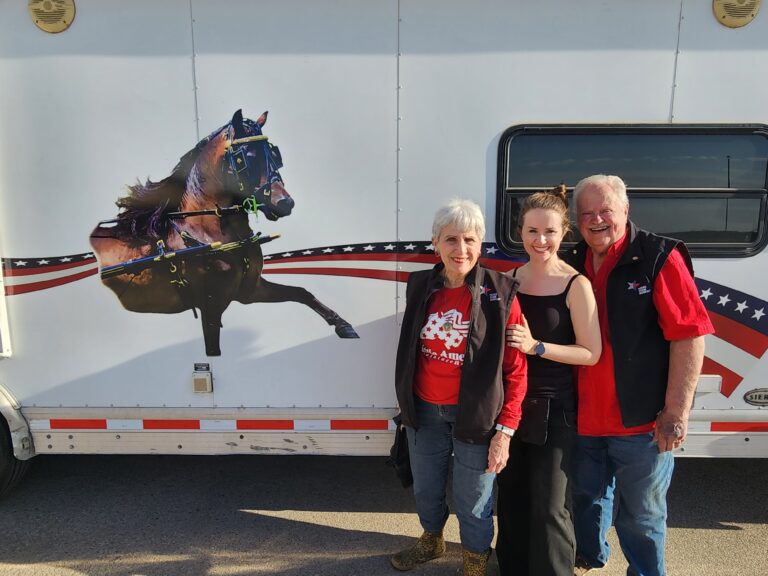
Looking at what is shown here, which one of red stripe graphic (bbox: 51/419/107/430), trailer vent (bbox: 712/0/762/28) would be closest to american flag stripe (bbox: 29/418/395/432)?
red stripe graphic (bbox: 51/419/107/430)

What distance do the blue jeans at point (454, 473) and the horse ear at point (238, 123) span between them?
5.15 ft

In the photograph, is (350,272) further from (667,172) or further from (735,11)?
(735,11)

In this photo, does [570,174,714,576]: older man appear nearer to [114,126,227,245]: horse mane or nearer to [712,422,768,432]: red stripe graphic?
[712,422,768,432]: red stripe graphic

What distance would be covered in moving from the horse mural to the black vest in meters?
1.27

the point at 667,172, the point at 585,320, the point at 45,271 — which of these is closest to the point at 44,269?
the point at 45,271

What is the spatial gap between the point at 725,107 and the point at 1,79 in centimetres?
357

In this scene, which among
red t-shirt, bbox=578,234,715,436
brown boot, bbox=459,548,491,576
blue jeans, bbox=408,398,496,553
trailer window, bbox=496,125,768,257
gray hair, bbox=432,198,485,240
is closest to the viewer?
red t-shirt, bbox=578,234,715,436

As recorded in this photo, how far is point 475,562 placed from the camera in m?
2.27

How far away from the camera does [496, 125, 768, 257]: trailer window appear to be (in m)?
2.49

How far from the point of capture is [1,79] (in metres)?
2.49

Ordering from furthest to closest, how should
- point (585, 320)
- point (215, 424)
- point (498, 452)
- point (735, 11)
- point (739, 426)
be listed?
point (215, 424)
point (739, 426)
point (735, 11)
point (498, 452)
point (585, 320)

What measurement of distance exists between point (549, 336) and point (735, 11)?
186cm

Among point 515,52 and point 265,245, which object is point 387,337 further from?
point 515,52

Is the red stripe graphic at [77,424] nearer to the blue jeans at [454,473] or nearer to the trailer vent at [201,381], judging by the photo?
the trailer vent at [201,381]
